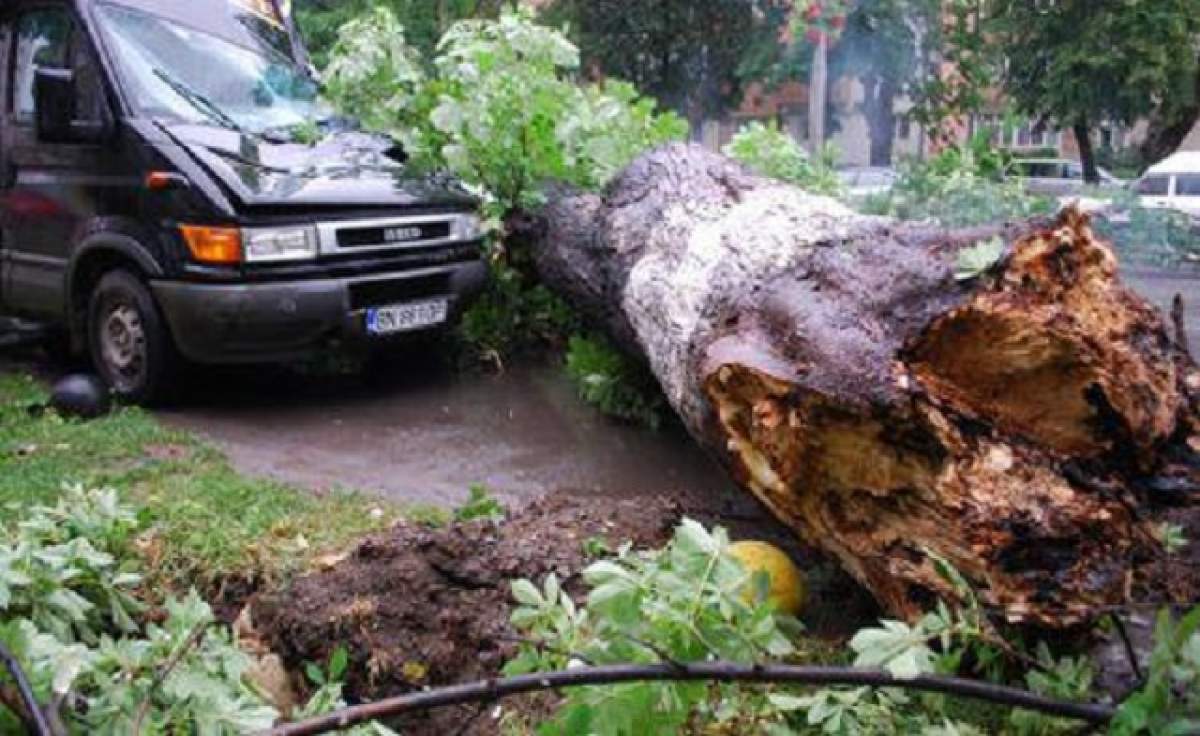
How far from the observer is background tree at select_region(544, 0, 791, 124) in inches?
987

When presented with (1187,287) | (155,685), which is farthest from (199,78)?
(1187,287)

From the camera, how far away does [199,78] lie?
6.48 meters

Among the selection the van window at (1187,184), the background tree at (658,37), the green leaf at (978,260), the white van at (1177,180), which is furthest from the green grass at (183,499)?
the background tree at (658,37)

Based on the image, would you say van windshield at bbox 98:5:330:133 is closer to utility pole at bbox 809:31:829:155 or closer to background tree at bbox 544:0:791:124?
utility pole at bbox 809:31:829:155

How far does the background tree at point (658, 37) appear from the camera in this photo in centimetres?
2508

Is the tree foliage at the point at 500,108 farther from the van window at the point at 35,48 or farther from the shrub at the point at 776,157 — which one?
the van window at the point at 35,48

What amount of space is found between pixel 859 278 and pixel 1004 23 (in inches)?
523

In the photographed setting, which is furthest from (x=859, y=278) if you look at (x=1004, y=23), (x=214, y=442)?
(x=1004, y=23)

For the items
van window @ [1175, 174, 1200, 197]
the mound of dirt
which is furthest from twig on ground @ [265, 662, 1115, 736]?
van window @ [1175, 174, 1200, 197]

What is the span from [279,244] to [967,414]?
12.7 feet

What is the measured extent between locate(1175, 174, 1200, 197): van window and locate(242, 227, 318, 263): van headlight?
563 inches

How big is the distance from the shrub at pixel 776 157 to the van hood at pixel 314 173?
1.70m

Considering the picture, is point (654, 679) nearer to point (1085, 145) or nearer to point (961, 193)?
point (961, 193)

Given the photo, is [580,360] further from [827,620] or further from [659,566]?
[659,566]
